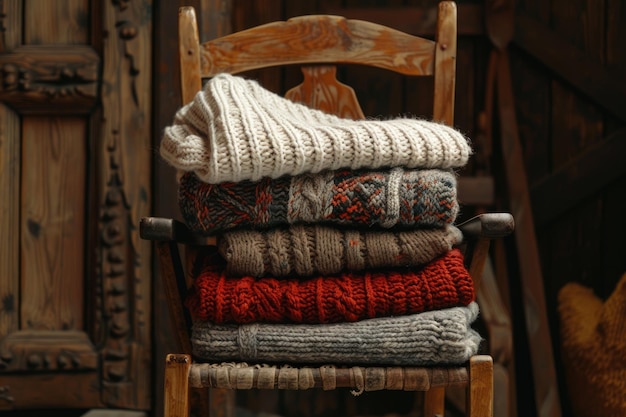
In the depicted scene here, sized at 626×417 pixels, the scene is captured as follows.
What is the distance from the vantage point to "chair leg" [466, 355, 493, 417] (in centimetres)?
99

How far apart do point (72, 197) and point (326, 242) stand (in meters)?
0.80

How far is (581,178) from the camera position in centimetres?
199

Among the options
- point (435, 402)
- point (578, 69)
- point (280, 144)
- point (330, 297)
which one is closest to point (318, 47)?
point (280, 144)

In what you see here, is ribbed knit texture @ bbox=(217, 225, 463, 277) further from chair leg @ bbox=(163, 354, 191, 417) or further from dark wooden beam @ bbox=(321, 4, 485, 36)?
dark wooden beam @ bbox=(321, 4, 485, 36)

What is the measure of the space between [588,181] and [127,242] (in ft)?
3.77

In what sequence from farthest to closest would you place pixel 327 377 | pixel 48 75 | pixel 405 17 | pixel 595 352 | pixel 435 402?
pixel 405 17, pixel 595 352, pixel 48 75, pixel 435 402, pixel 327 377

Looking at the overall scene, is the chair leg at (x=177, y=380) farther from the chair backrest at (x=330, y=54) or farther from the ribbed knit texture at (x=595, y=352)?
the ribbed knit texture at (x=595, y=352)

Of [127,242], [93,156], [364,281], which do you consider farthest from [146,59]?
[364,281]

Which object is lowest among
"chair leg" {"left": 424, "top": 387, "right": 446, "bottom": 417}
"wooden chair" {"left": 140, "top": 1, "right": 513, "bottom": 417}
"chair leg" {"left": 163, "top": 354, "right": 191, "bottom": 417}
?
"chair leg" {"left": 424, "top": 387, "right": 446, "bottom": 417}

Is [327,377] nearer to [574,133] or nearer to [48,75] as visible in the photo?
[48,75]

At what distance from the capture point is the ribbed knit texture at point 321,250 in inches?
40.3

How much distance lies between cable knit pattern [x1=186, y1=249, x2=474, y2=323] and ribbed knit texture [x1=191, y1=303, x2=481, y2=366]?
0.04 ft

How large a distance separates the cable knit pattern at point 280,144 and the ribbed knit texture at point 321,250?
3.3 inches

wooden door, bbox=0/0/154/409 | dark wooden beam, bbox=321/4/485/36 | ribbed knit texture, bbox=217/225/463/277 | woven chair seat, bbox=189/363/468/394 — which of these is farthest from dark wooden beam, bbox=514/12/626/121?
woven chair seat, bbox=189/363/468/394
